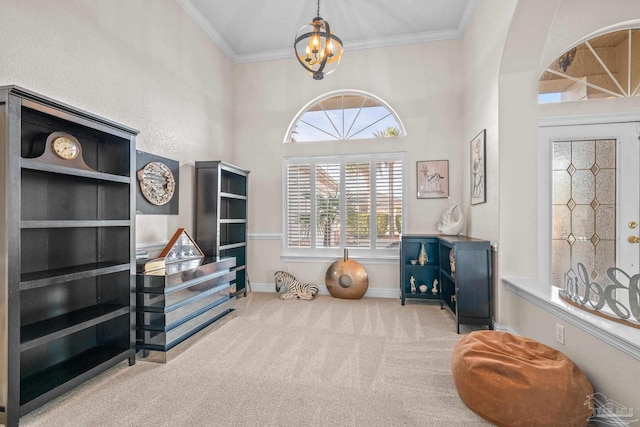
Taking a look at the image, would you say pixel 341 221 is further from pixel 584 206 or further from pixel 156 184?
pixel 584 206

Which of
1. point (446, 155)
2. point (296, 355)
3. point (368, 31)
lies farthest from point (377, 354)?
point (368, 31)

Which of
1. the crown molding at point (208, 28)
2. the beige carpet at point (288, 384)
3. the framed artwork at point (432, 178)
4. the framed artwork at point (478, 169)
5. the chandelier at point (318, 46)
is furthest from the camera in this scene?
the framed artwork at point (432, 178)

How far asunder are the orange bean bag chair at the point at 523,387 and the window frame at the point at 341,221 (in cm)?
280

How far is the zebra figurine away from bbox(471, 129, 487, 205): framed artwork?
8.05 feet

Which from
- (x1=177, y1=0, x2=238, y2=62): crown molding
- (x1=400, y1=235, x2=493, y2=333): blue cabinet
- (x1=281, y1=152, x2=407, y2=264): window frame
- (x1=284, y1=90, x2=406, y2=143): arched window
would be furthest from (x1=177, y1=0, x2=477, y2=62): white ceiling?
(x1=400, y1=235, x2=493, y2=333): blue cabinet

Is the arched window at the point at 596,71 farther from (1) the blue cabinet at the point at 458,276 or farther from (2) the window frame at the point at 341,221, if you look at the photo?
(2) the window frame at the point at 341,221

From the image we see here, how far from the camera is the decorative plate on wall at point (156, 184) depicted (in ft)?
10.6

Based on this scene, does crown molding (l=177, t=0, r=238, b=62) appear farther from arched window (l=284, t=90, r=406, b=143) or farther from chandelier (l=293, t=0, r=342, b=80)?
chandelier (l=293, t=0, r=342, b=80)

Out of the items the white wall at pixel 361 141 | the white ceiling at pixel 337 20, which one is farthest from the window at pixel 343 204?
the white ceiling at pixel 337 20

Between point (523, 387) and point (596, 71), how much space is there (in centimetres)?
316

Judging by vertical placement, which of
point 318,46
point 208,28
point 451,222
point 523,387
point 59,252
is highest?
point 208,28

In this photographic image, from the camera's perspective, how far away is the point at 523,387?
5.57ft

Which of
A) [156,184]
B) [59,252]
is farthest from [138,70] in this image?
[59,252]

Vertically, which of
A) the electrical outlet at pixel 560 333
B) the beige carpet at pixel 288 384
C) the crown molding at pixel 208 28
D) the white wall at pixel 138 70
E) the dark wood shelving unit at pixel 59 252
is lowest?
the beige carpet at pixel 288 384
